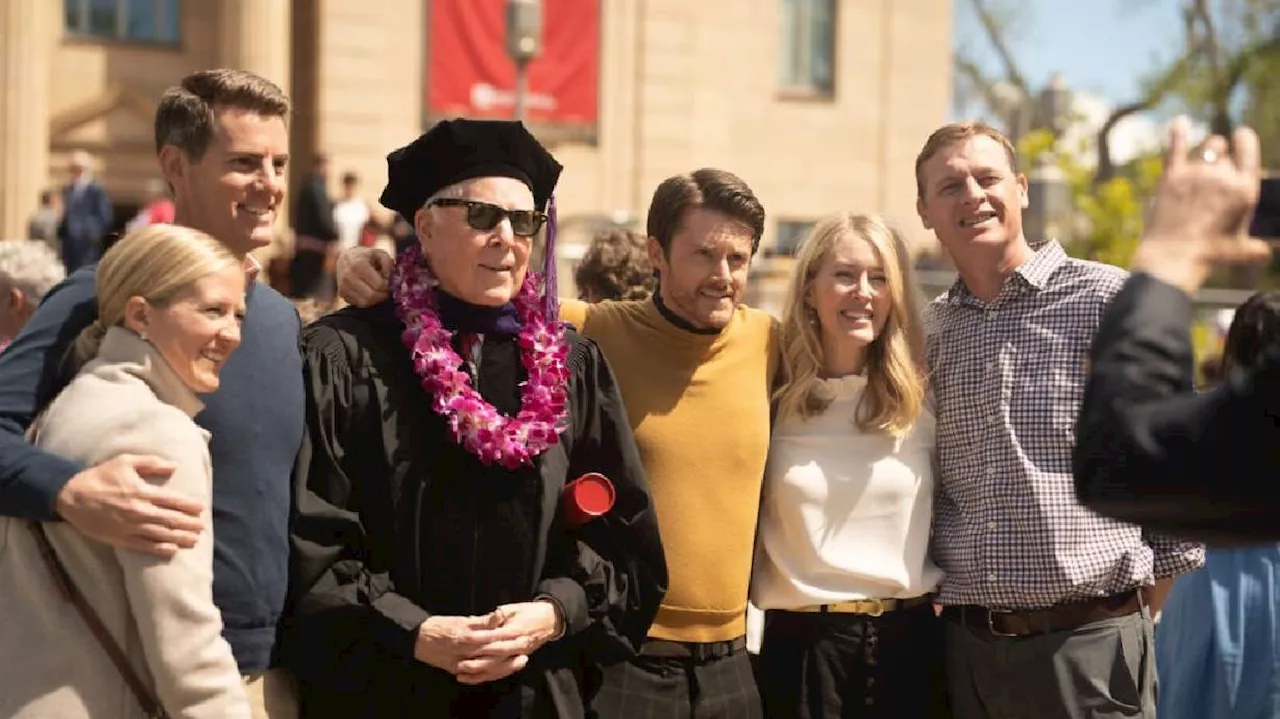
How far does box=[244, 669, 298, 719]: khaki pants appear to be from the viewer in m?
4.11

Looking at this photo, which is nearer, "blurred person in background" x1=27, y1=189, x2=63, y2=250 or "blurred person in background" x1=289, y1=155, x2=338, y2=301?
"blurred person in background" x1=289, y1=155, x2=338, y2=301

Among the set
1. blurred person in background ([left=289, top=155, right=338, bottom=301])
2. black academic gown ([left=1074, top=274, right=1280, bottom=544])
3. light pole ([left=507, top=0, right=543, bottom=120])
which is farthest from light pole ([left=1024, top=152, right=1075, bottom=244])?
black academic gown ([left=1074, top=274, right=1280, bottom=544])

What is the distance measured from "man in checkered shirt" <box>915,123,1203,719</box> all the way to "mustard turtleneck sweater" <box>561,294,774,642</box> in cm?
58

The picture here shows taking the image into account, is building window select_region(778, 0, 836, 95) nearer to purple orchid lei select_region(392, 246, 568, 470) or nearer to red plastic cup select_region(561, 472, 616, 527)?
purple orchid lei select_region(392, 246, 568, 470)

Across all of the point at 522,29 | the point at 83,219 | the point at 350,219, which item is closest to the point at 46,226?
the point at 83,219

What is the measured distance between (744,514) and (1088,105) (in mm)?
54032

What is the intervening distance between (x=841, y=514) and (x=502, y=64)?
23466 mm

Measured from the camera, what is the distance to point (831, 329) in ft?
16.8

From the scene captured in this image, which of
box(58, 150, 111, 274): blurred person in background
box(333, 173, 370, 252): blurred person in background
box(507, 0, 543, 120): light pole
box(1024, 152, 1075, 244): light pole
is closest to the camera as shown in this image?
box(507, 0, 543, 120): light pole

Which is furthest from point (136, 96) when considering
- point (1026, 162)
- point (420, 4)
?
point (1026, 162)

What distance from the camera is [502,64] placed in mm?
27734

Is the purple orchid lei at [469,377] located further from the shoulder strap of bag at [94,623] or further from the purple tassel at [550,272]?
the shoulder strap of bag at [94,623]

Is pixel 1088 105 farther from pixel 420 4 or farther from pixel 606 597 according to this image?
pixel 606 597

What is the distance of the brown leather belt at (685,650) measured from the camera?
480 cm
